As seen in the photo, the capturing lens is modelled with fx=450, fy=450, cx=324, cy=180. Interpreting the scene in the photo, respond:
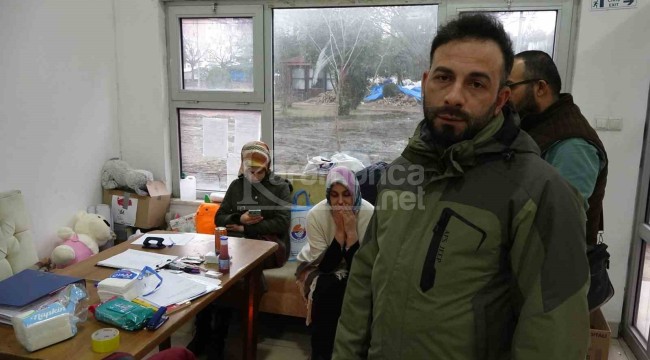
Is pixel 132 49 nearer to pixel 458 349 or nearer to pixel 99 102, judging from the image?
pixel 99 102

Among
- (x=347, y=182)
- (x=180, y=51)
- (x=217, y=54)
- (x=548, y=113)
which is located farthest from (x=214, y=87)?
(x=548, y=113)

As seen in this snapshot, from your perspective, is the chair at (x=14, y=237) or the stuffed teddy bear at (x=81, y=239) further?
the stuffed teddy bear at (x=81, y=239)

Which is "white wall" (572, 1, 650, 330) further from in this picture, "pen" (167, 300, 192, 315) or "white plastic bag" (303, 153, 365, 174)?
"pen" (167, 300, 192, 315)

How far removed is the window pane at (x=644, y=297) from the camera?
284cm

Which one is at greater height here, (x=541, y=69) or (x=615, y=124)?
(x=541, y=69)

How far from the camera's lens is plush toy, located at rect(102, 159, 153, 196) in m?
3.44

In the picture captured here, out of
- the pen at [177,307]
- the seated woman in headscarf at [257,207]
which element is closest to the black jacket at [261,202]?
the seated woman in headscarf at [257,207]

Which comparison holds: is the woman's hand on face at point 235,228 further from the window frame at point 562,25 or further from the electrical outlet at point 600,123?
the electrical outlet at point 600,123

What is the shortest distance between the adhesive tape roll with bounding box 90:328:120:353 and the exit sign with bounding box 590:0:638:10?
10.4 ft

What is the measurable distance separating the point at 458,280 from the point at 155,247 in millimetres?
1835

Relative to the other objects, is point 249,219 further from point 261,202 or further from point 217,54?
point 217,54

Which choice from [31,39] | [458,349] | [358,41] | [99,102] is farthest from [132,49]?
[458,349]

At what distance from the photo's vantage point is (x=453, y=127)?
1.05 metres

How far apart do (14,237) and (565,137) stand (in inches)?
108
